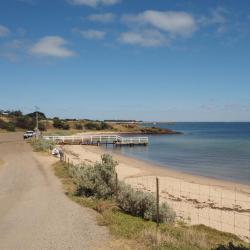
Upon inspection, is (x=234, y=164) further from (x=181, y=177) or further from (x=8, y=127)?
(x=8, y=127)

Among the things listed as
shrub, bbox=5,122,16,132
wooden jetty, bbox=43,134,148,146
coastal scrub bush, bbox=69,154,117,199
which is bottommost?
wooden jetty, bbox=43,134,148,146

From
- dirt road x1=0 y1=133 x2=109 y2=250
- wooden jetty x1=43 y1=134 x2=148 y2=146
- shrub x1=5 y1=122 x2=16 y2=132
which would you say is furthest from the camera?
shrub x1=5 y1=122 x2=16 y2=132

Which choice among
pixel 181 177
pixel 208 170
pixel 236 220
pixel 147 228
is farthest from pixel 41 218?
pixel 208 170

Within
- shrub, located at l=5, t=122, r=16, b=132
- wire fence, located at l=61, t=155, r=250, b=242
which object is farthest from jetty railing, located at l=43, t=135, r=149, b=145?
shrub, located at l=5, t=122, r=16, b=132

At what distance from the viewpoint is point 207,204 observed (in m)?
17.4

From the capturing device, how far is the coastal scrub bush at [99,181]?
14297 mm

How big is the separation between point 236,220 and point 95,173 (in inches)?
218

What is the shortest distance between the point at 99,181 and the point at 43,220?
3606 mm

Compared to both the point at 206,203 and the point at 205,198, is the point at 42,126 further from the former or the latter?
the point at 206,203

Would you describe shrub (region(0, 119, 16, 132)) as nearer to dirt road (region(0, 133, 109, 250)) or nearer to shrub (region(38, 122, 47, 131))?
shrub (region(38, 122, 47, 131))

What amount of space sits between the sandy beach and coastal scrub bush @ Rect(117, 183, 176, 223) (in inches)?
96.2

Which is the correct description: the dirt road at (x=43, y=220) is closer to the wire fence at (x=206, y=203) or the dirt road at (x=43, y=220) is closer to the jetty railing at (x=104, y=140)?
the wire fence at (x=206, y=203)

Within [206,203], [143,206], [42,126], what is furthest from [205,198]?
[42,126]

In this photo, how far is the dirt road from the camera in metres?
8.97
